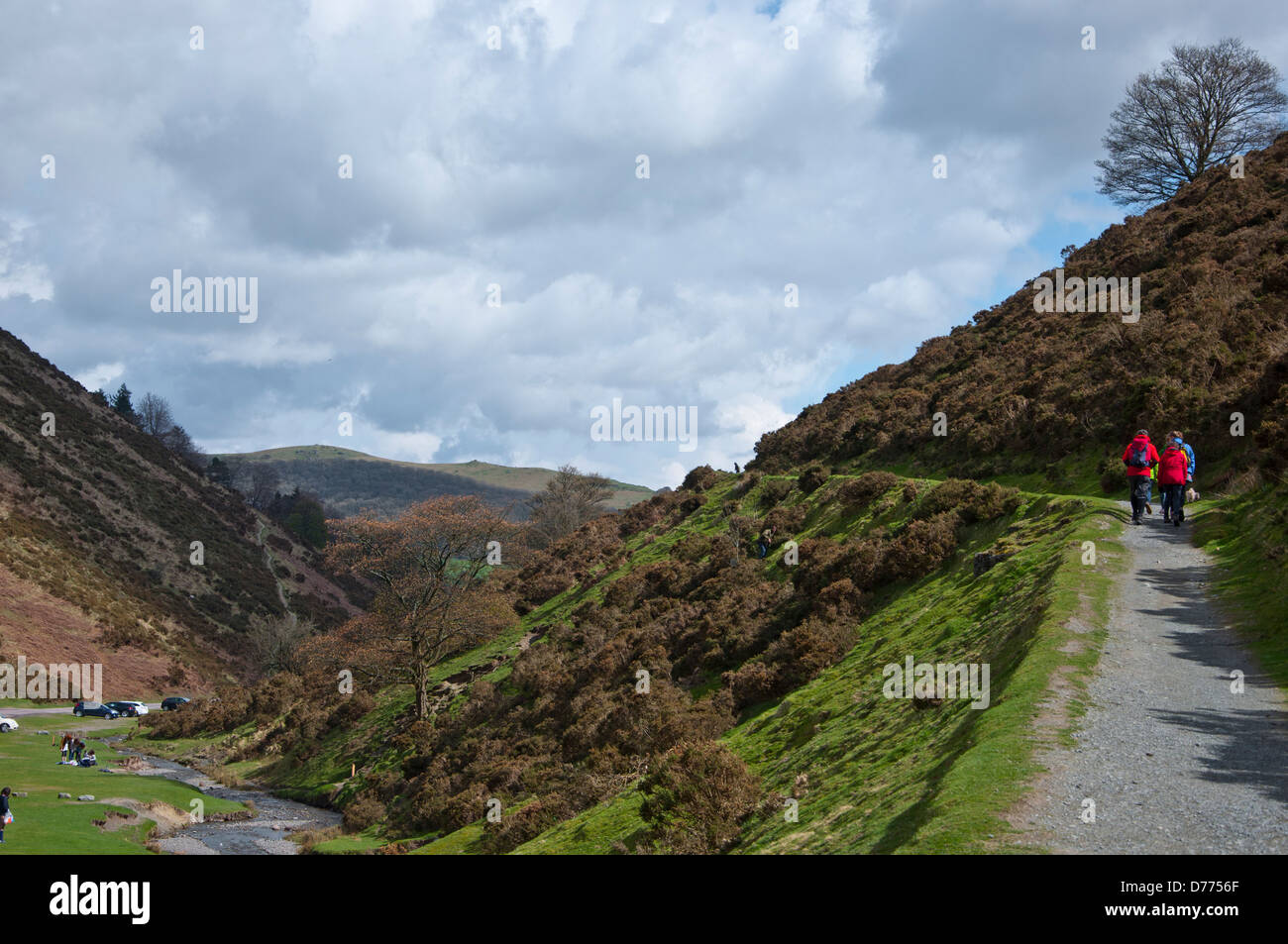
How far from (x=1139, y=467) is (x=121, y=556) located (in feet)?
276

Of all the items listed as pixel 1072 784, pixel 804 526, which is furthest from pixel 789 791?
pixel 804 526

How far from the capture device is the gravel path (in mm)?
7133

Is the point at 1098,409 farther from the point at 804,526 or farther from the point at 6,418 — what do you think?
the point at 6,418

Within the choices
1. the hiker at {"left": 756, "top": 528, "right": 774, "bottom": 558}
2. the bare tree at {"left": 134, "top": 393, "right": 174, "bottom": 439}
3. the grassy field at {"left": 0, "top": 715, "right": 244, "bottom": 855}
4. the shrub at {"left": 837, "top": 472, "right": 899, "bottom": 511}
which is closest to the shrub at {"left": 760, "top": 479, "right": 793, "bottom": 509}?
the hiker at {"left": 756, "top": 528, "right": 774, "bottom": 558}

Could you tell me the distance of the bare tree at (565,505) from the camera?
76562 millimetres

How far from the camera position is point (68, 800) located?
2708cm

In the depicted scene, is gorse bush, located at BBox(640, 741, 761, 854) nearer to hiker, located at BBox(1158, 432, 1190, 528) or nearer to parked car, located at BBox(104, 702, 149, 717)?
hiker, located at BBox(1158, 432, 1190, 528)

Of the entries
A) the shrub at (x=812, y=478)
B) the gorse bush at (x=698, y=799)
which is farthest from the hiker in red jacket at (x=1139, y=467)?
the shrub at (x=812, y=478)

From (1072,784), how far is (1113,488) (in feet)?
56.7

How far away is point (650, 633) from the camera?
2716cm

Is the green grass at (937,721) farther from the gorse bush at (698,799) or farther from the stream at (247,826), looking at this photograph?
the stream at (247,826)

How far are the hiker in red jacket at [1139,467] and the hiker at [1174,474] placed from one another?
25 centimetres

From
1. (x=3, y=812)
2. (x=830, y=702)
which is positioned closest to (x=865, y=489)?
(x=830, y=702)

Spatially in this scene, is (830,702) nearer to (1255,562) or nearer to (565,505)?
(1255,562)
